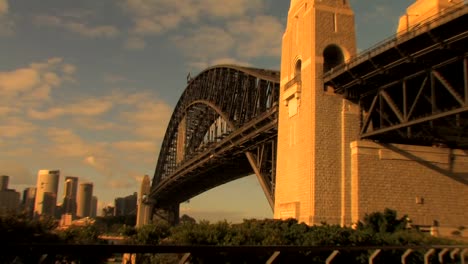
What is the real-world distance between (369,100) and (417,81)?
138 inches

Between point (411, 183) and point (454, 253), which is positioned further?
point (411, 183)

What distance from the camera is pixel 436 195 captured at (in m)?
28.8

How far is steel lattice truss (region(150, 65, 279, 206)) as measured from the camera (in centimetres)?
4675

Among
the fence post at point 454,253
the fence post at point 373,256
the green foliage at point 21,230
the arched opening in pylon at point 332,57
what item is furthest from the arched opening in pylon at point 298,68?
the fence post at point 373,256

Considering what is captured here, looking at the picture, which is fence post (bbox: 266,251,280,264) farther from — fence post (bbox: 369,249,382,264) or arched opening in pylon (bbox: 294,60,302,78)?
arched opening in pylon (bbox: 294,60,302,78)

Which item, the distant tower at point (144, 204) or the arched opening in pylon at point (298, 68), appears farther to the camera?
the distant tower at point (144, 204)

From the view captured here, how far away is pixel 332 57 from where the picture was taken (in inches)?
1276

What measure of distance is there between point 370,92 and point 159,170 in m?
90.7

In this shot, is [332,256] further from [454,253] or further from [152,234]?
[152,234]

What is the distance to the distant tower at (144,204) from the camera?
11219 cm

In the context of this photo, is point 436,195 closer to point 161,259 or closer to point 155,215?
point 161,259

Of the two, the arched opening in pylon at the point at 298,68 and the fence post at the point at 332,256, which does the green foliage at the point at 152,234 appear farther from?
the fence post at the point at 332,256

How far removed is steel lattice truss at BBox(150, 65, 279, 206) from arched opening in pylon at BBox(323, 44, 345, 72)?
9.08 metres

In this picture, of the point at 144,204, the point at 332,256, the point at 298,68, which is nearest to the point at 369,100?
the point at 298,68
